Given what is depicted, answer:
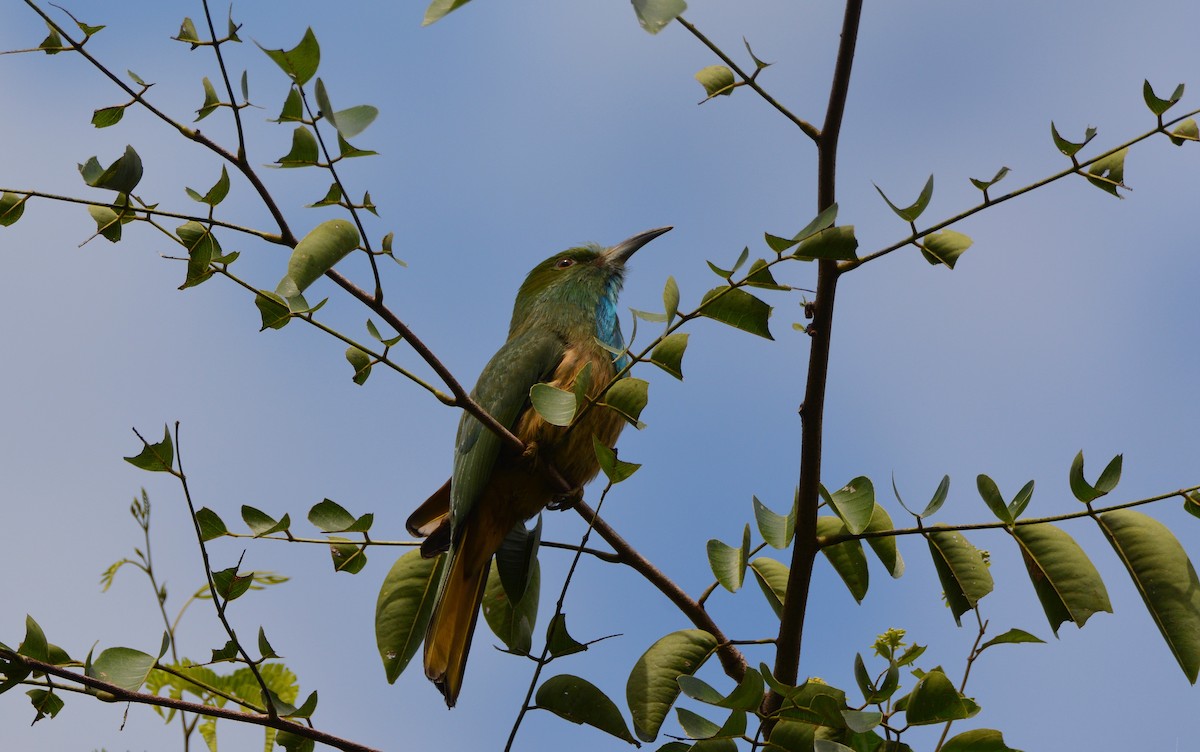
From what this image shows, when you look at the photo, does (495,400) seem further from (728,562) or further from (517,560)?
(728,562)

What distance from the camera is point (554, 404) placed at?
6.59ft

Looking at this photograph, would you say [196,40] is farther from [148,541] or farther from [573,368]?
[573,368]

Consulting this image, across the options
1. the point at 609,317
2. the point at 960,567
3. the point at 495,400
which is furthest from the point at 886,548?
the point at 609,317

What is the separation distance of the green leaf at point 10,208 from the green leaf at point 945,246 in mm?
1879

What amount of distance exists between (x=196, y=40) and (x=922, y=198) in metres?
1.40

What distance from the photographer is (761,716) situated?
1.88 meters

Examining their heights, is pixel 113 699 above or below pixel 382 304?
below

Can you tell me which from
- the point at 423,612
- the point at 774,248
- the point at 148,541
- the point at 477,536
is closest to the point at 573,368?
the point at 477,536

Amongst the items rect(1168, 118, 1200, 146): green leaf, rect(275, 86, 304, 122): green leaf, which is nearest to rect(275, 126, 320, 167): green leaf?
rect(275, 86, 304, 122): green leaf

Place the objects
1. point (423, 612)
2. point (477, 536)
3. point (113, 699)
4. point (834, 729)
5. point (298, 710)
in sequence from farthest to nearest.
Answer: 1. point (477, 536)
2. point (423, 612)
3. point (298, 710)
4. point (113, 699)
5. point (834, 729)

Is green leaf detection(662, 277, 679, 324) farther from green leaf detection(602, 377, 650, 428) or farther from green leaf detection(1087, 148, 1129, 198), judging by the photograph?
green leaf detection(1087, 148, 1129, 198)

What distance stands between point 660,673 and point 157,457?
111 cm

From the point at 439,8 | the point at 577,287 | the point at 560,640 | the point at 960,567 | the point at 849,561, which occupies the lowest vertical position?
the point at 560,640

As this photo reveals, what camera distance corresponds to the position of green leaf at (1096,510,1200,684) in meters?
1.81
